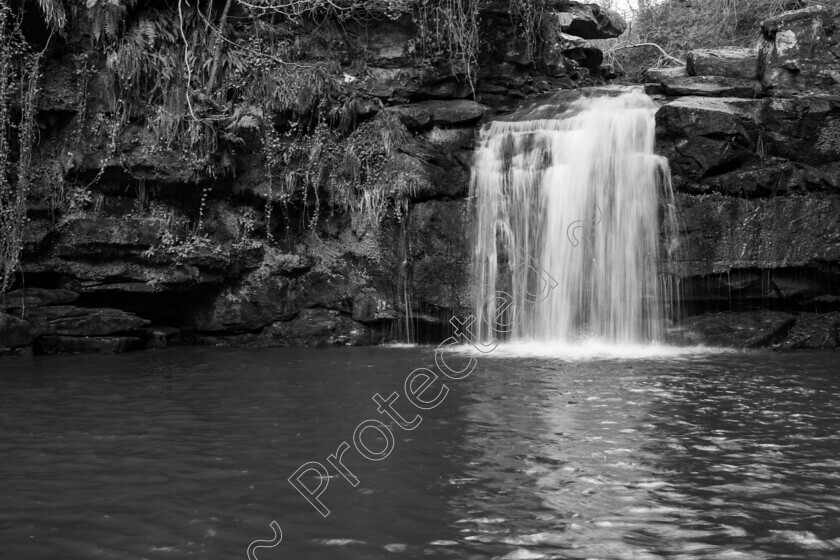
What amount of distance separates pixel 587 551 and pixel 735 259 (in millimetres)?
8040

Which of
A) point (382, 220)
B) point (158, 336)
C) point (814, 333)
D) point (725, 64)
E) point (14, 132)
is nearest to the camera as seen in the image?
point (814, 333)

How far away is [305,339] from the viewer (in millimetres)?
11719

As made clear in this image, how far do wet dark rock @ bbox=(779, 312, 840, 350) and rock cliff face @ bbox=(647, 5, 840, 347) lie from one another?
0.06ft

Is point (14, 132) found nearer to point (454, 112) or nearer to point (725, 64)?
point (454, 112)

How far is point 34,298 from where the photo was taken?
10.6 metres

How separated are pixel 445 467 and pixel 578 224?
7.00 m

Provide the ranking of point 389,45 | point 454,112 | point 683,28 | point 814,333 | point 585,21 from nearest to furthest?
point 814,333
point 454,112
point 389,45
point 585,21
point 683,28

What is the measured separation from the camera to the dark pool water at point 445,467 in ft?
12.1

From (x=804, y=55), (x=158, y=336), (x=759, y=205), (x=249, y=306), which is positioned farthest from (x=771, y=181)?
(x=158, y=336)

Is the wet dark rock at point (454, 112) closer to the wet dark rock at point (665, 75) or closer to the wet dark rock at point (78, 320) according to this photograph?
the wet dark rock at point (665, 75)

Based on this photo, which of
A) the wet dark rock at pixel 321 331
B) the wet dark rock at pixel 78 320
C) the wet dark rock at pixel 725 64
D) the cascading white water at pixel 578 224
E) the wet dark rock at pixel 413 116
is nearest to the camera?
the wet dark rock at pixel 78 320

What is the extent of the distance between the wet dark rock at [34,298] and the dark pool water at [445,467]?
2.71 m

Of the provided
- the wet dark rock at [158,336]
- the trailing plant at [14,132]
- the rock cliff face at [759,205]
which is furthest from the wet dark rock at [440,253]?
the trailing plant at [14,132]

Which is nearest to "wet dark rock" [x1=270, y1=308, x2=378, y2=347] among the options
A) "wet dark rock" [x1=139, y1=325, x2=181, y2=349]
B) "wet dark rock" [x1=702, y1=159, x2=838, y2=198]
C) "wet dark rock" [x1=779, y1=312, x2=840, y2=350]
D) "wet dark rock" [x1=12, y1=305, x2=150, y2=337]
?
"wet dark rock" [x1=139, y1=325, x2=181, y2=349]
